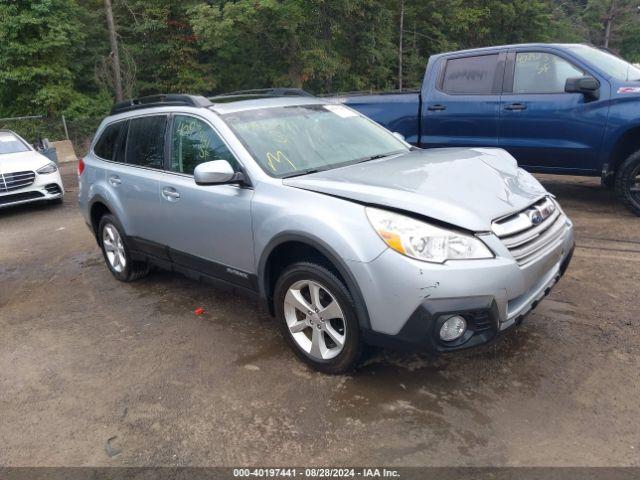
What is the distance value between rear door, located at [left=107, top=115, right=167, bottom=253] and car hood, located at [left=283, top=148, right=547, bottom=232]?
154cm

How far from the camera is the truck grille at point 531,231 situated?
2852 mm

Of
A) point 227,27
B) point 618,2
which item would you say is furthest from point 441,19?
point 618,2

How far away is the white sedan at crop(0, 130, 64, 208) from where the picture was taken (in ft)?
28.2

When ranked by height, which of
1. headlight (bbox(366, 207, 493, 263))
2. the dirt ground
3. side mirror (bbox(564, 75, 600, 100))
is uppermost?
side mirror (bbox(564, 75, 600, 100))

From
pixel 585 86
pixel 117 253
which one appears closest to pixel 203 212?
pixel 117 253

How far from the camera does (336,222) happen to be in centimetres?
294

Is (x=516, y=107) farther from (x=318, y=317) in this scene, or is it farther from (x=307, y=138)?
(x=318, y=317)

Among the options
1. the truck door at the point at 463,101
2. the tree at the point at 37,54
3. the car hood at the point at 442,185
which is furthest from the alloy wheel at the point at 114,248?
the tree at the point at 37,54

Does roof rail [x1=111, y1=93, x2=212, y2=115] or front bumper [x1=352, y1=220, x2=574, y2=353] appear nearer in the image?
front bumper [x1=352, y1=220, x2=574, y2=353]

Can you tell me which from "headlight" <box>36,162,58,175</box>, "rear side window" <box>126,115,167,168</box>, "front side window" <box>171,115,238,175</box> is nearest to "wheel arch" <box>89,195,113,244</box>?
"rear side window" <box>126,115,167,168</box>

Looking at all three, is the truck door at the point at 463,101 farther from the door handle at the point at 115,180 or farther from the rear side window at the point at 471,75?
the door handle at the point at 115,180

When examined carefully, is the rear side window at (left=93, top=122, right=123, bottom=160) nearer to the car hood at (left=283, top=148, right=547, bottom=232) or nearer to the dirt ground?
the dirt ground

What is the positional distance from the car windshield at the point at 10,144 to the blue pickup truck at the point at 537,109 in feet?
21.5

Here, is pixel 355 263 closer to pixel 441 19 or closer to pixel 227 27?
pixel 227 27
